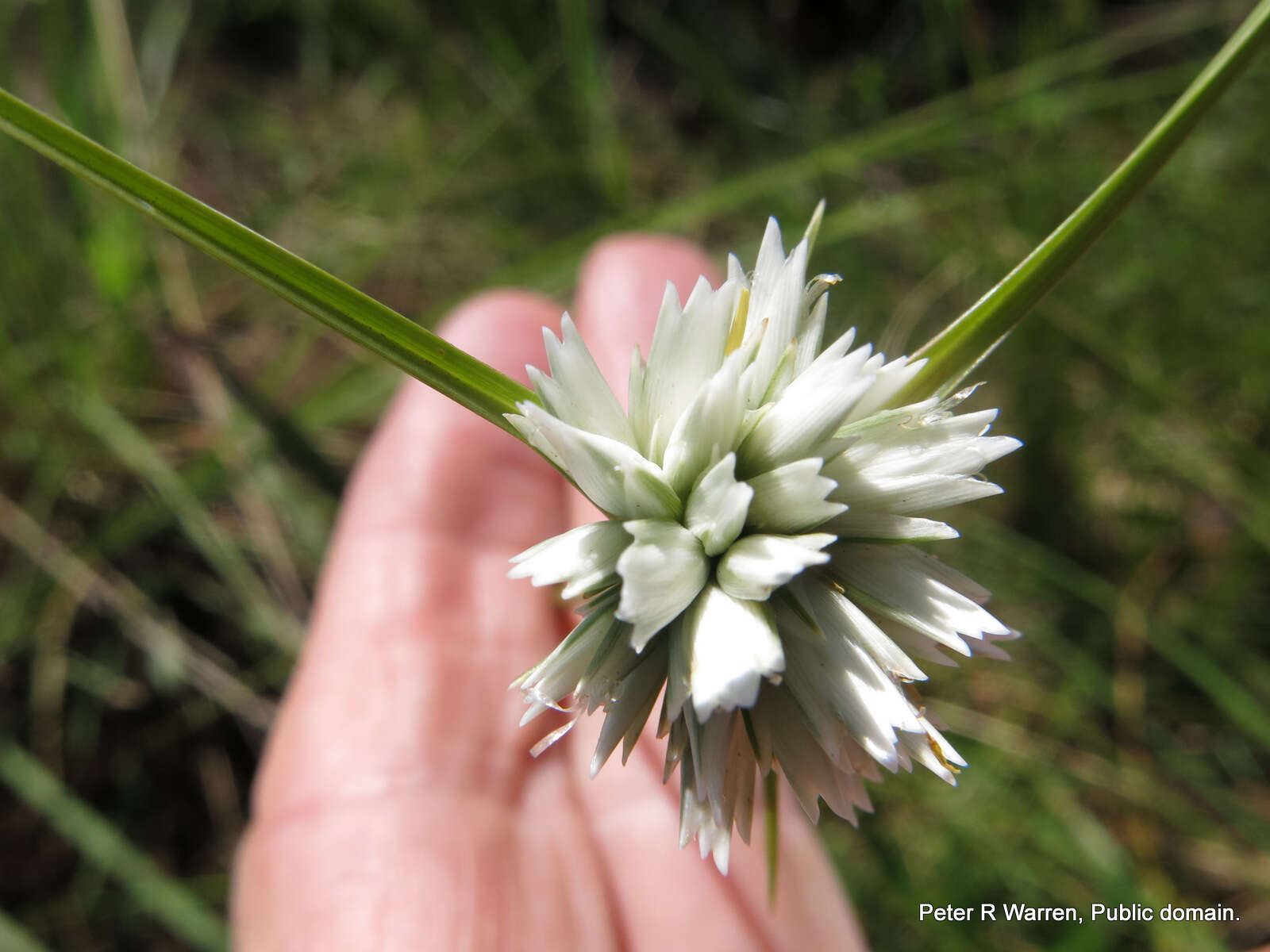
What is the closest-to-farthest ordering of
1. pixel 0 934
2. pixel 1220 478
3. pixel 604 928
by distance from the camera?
pixel 604 928 < pixel 0 934 < pixel 1220 478

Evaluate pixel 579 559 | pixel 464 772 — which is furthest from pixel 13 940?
pixel 579 559

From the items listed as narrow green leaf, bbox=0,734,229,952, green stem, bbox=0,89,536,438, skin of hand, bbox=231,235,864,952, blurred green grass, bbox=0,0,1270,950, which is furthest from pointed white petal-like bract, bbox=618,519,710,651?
narrow green leaf, bbox=0,734,229,952

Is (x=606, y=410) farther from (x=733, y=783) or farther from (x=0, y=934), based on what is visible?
(x=0, y=934)

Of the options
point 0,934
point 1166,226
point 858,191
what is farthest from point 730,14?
point 0,934

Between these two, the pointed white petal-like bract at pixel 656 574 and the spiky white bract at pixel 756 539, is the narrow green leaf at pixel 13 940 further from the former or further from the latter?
the pointed white petal-like bract at pixel 656 574

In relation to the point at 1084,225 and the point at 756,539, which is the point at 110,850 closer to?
the point at 756,539

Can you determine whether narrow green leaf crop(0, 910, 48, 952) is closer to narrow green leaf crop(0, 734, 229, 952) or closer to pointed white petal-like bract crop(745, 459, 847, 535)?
narrow green leaf crop(0, 734, 229, 952)
